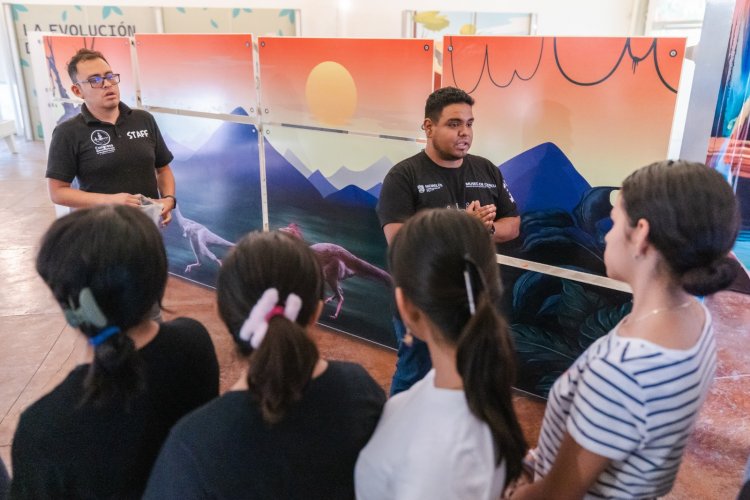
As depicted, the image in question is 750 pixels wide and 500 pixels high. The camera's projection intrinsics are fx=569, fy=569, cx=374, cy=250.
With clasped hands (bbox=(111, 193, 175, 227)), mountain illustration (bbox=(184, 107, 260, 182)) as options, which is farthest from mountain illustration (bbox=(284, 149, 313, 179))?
clasped hands (bbox=(111, 193, 175, 227))

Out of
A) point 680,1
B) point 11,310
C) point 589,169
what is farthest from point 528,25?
point 11,310

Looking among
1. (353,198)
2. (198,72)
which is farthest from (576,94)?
(198,72)

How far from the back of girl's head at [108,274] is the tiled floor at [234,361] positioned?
24.8 inches

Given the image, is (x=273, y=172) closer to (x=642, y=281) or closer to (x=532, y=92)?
(x=532, y=92)

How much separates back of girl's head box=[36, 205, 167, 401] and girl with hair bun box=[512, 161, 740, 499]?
2.78ft

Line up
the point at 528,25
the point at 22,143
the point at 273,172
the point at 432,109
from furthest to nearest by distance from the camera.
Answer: the point at 22,143 < the point at 528,25 < the point at 273,172 < the point at 432,109

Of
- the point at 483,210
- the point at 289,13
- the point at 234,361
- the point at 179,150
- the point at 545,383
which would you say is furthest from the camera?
the point at 289,13

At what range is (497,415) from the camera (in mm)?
918

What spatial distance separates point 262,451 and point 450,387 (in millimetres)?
325

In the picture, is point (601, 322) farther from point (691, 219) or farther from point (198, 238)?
point (198, 238)

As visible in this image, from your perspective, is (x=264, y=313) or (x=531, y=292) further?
(x=531, y=292)

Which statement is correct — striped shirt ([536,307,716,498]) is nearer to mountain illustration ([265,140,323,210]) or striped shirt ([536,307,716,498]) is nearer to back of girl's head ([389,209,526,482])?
back of girl's head ([389,209,526,482])

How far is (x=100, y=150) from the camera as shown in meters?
2.66

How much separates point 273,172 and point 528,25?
261 inches
